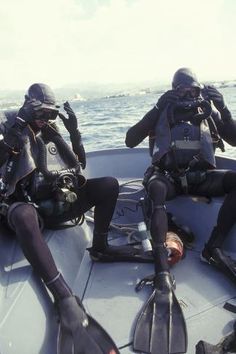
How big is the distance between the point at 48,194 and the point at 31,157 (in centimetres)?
32

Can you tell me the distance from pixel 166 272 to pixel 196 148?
1.32m

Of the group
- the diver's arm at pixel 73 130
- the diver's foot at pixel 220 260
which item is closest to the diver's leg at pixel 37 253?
Answer: the diver's arm at pixel 73 130

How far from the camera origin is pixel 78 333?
2.22 m

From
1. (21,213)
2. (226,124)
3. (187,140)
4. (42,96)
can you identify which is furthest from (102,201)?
(226,124)

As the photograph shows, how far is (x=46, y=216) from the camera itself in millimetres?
2998

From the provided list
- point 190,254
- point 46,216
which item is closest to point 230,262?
point 190,254

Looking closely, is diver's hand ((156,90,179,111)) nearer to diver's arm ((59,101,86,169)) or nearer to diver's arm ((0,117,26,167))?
diver's arm ((59,101,86,169))

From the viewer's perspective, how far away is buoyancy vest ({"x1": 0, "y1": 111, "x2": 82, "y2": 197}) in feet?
8.97

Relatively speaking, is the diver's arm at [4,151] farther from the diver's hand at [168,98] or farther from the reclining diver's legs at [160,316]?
the diver's hand at [168,98]

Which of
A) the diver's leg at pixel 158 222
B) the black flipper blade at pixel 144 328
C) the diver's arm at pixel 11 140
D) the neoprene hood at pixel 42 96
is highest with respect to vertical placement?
the neoprene hood at pixel 42 96

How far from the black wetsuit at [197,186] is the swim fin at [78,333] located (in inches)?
29.2

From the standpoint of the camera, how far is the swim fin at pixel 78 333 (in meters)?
2.16

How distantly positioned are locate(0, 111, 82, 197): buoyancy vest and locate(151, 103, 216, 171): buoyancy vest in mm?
905

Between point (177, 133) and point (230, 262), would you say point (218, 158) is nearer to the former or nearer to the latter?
point (177, 133)
